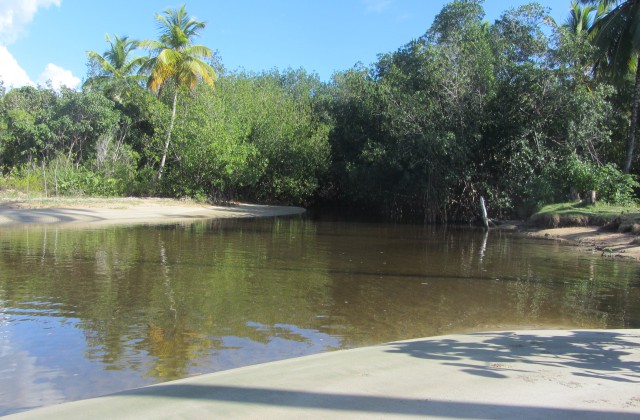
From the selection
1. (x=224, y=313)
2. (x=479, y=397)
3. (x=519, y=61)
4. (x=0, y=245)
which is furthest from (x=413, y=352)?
(x=519, y=61)

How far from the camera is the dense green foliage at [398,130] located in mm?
25625

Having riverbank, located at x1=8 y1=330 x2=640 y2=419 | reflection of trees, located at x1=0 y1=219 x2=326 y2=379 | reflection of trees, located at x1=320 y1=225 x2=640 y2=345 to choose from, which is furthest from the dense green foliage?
riverbank, located at x1=8 y1=330 x2=640 y2=419

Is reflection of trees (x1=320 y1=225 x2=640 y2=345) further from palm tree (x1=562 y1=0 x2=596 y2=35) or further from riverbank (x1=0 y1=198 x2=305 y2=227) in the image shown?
palm tree (x1=562 y1=0 x2=596 y2=35)

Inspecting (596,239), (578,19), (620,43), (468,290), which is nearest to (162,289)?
(468,290)

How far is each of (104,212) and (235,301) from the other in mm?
17706

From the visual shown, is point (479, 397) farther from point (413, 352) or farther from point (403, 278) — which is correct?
point (403, 278)

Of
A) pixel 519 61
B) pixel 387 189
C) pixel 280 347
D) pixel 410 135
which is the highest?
pixel 519 61

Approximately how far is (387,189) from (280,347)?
95.0ft

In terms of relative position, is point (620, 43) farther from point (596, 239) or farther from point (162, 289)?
point (162, 289)

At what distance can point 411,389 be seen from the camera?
3900 mm

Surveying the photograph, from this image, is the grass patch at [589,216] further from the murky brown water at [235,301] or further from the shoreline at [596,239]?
the murky brown water at [235,301]

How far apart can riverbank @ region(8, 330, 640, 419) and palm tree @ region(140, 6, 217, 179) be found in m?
29.9

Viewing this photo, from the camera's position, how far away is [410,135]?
93.5 ft

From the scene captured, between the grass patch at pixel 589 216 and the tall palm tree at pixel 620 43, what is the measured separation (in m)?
4.79
